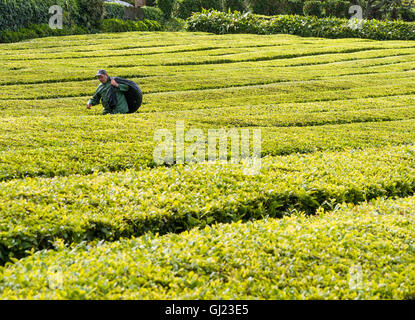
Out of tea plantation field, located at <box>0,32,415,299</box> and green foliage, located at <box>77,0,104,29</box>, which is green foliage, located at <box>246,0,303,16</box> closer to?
green foliage, located at <box>77,0,104,29</box>

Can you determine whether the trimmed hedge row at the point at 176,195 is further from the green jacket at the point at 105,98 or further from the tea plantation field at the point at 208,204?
the green jacket at the point at 105,98

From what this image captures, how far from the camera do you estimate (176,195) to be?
6.95 meters

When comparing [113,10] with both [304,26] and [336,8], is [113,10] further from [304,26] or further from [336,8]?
[336,8]

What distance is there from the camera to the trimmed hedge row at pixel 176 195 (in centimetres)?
602

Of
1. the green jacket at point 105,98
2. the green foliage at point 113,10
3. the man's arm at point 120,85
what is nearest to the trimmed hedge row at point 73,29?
the green foliage at point 113,10

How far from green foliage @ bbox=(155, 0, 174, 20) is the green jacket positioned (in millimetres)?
29233

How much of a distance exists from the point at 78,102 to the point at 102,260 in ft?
38.6

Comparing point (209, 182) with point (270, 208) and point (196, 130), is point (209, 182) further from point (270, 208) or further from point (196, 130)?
point (196, 130)

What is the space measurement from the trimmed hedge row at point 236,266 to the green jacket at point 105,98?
22.9ft

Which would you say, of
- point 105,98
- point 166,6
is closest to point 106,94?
point 105,98

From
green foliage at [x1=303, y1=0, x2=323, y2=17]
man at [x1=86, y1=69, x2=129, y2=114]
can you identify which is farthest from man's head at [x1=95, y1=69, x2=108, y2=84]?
green foliage at [x1=303, y1=0, x2=323, y2=17]

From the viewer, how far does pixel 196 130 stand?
11.5 meters

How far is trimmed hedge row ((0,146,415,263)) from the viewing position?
6.02 meters

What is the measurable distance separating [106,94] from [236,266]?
8.45m
